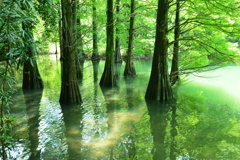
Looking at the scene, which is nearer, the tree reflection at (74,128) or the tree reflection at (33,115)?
the tree reflection at (74,128)

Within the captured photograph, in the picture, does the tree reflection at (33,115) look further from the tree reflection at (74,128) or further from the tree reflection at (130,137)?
the tree reflection at (130,137)

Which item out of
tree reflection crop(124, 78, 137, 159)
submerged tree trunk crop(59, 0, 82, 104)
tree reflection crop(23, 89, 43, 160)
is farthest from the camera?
submerged tree trunk crop(59, 0, 82, 104)

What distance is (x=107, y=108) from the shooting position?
7.55 metres


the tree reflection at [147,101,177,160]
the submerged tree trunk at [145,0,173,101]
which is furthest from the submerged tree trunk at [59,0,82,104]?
the submerged tree trunk at [145,0,173,101]

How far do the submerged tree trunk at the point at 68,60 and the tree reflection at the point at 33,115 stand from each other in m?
1.10

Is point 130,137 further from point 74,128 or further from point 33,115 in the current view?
point 33,115

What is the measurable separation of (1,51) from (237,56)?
7179 mm

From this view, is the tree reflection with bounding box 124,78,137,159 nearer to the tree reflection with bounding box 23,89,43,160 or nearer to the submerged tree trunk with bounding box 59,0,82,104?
the tree reflection with bounding box 23,89,43,160

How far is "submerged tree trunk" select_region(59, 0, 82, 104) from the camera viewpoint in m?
7.58

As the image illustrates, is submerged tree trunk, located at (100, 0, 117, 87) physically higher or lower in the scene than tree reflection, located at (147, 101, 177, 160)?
higher

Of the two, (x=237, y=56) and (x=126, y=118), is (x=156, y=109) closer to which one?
(x=126, y=118)

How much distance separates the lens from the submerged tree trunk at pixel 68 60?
758 centimetres

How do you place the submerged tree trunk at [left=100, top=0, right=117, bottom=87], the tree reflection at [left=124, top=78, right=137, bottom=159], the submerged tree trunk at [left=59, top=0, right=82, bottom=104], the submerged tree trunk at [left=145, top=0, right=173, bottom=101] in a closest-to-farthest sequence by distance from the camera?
the tree reflection at [left=124, top=78, right=137, bottom=159], the submerged tree trunk at [left=59, top=0, right=82, bottom=104], the submerged tree trunk at [left=145, top=0, right=173, bottom=101], the submerged tree trunk at [left=100, top=0, right=117, bottom=87]

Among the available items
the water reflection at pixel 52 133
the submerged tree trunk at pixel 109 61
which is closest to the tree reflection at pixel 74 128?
the water reflection at pixel 52 133
